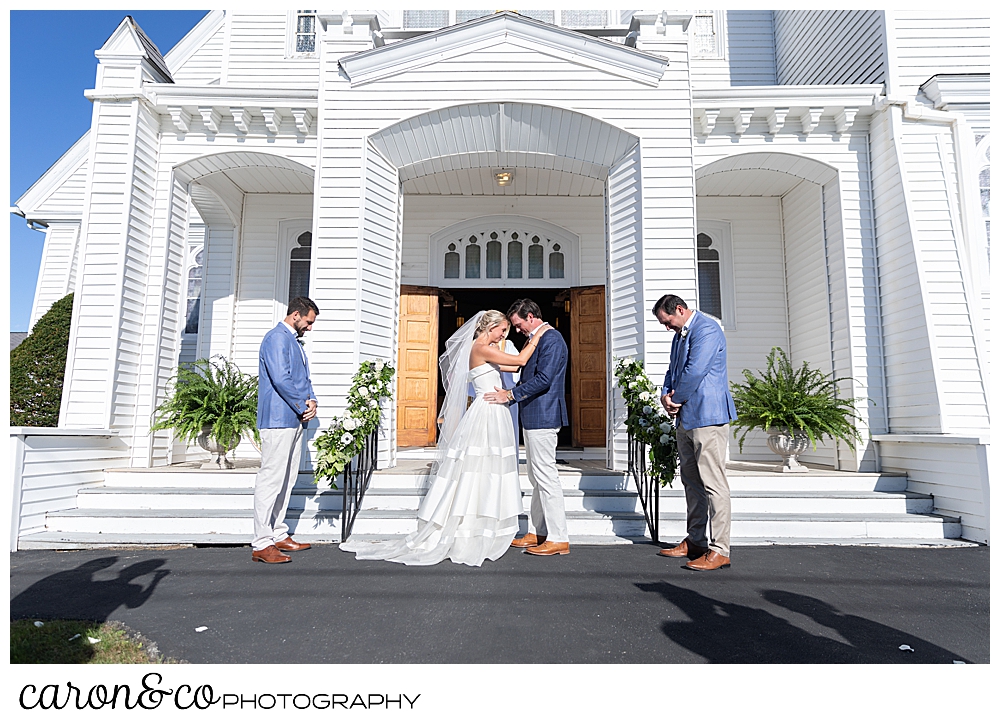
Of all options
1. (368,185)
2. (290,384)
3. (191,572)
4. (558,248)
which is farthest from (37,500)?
(558,248)

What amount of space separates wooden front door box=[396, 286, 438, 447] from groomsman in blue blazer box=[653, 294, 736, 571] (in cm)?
456

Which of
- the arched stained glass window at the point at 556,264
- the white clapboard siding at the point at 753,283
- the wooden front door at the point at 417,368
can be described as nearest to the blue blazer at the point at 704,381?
the white clapboard siding at the point at 753,283

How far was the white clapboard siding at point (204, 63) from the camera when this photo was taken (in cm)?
1049

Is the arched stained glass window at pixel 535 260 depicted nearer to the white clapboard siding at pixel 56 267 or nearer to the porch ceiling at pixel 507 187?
the porch ceiling at pixel 507 187

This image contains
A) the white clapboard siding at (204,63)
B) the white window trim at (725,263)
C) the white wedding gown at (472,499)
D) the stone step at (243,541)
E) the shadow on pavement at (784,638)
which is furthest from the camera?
the white clapboard siding at (204,63)

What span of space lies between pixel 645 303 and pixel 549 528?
2.72 meters

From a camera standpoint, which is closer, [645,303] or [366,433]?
[366,433]

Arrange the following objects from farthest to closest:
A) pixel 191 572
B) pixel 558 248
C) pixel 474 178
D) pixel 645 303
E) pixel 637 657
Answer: pixel 558 248 → pixel 474 178 → pixel 645 303 → pixel 191 572 → pixel 637 657

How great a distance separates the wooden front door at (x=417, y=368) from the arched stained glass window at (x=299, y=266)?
146 cm

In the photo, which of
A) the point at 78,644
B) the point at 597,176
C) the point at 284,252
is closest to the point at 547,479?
the point at 78,644

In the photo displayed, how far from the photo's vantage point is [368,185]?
6457 mm

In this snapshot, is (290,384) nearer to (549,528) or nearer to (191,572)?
(191,572)

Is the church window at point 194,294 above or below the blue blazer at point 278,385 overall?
above

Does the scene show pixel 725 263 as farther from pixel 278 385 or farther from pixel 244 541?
pixel 244 541
